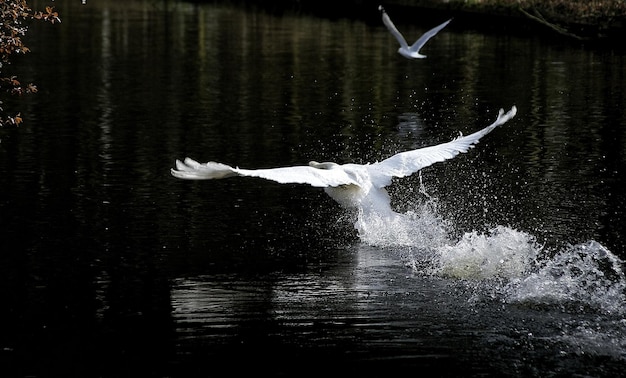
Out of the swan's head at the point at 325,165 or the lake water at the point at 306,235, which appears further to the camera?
the swan's head at the point at 325,165

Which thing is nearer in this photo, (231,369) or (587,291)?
(231,369)

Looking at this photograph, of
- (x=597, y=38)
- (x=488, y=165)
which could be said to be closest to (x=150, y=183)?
(x=488, y=165)

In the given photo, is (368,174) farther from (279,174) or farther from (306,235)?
(279,174)

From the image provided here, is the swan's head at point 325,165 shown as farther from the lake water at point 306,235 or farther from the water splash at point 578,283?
the water splash at point 578,283

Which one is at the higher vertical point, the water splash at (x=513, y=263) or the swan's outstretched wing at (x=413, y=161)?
the swan's outstretched wing at (x=413, y=161)

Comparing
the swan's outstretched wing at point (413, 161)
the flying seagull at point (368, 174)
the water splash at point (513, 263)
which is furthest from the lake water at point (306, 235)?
the swan's outstretched wing at point (413, 161)

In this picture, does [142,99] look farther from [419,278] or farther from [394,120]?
[419,278]

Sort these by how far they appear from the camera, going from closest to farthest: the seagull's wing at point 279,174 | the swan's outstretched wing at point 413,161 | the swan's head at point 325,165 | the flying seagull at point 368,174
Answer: the seagull's wing at point 279,174
the flying seagull at point 368,174
the swan's head at point 325,165
the swan's outstretched wing at point 413,161

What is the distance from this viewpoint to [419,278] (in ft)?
33.5

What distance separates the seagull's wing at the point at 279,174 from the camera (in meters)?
9.60

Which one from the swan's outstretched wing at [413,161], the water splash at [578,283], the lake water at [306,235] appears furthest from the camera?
the swan's outstretched wing at [413,161]

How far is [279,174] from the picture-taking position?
34.3 feet

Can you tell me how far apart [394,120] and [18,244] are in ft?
30.9

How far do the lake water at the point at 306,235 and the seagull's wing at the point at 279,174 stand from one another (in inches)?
29.3
